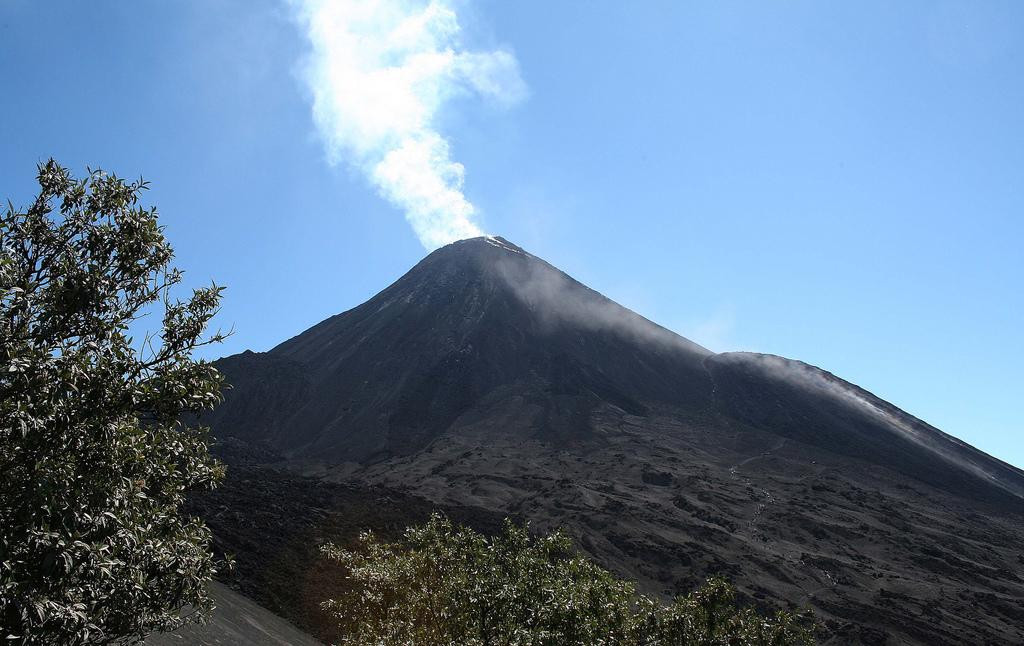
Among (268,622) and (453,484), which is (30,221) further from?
(453,484)

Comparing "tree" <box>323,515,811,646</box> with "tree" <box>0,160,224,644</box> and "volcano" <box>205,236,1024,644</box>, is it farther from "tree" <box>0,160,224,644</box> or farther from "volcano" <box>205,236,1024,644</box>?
"volcano" <box>205,236,1024,644</box>

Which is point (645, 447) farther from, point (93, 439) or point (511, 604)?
point (93, 439)

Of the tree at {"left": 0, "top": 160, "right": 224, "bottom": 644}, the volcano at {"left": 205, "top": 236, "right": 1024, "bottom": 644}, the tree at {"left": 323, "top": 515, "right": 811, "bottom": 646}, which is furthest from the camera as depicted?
the volcano at {"left": 205, "top": 236, "right": 1024, "bottom": 644}

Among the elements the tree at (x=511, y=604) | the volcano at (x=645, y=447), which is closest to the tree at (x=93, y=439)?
the tree at (x=511, y=604)

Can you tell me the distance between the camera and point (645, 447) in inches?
3851

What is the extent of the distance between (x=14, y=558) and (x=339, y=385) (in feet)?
396

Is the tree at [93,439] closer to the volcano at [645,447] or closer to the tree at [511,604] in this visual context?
the tree at [511,604]

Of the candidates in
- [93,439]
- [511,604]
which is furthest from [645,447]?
[93,439]

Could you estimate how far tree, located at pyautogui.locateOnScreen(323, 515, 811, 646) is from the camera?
10258 millimetres

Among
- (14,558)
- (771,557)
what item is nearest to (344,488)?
Answer: (771,557)

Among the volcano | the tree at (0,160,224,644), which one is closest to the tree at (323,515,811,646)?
the tree at (0,160,224,644)

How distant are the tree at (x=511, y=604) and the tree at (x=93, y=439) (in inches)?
144

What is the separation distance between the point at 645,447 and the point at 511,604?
91.4 metres

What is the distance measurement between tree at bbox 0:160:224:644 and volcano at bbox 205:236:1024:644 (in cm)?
5539
